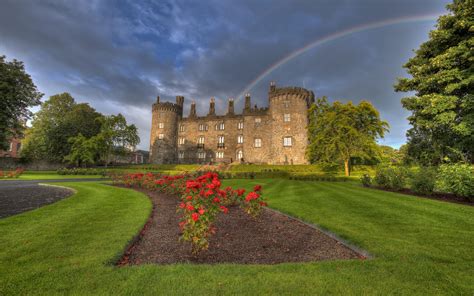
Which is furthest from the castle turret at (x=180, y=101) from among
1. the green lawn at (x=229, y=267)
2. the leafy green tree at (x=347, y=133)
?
the green lawn at (x=229, y=267)

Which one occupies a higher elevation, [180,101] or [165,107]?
[180,101]

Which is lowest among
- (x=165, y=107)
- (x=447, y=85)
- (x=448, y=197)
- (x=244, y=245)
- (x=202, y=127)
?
(x=244, y=245)

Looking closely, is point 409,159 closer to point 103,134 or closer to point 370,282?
point 370,282

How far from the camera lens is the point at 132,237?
573cm

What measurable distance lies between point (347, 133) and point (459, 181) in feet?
65.1

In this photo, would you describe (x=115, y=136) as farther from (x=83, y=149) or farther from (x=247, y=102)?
(x=247, y=102)

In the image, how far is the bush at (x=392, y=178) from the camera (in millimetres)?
15434

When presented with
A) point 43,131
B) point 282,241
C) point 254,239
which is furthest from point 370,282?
point 43,131

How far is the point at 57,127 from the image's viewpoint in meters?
44.8

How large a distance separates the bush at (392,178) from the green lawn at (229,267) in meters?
8.87

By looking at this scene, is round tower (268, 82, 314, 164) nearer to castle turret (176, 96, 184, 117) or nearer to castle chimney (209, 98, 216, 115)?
→ castle chimney (209, 98, 216, 115)

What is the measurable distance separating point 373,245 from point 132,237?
19.3 ft

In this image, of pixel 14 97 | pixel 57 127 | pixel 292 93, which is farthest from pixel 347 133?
pixel 57 127

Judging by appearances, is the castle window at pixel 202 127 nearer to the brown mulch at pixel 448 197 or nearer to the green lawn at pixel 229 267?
the brown mulch at pixel 448 197
